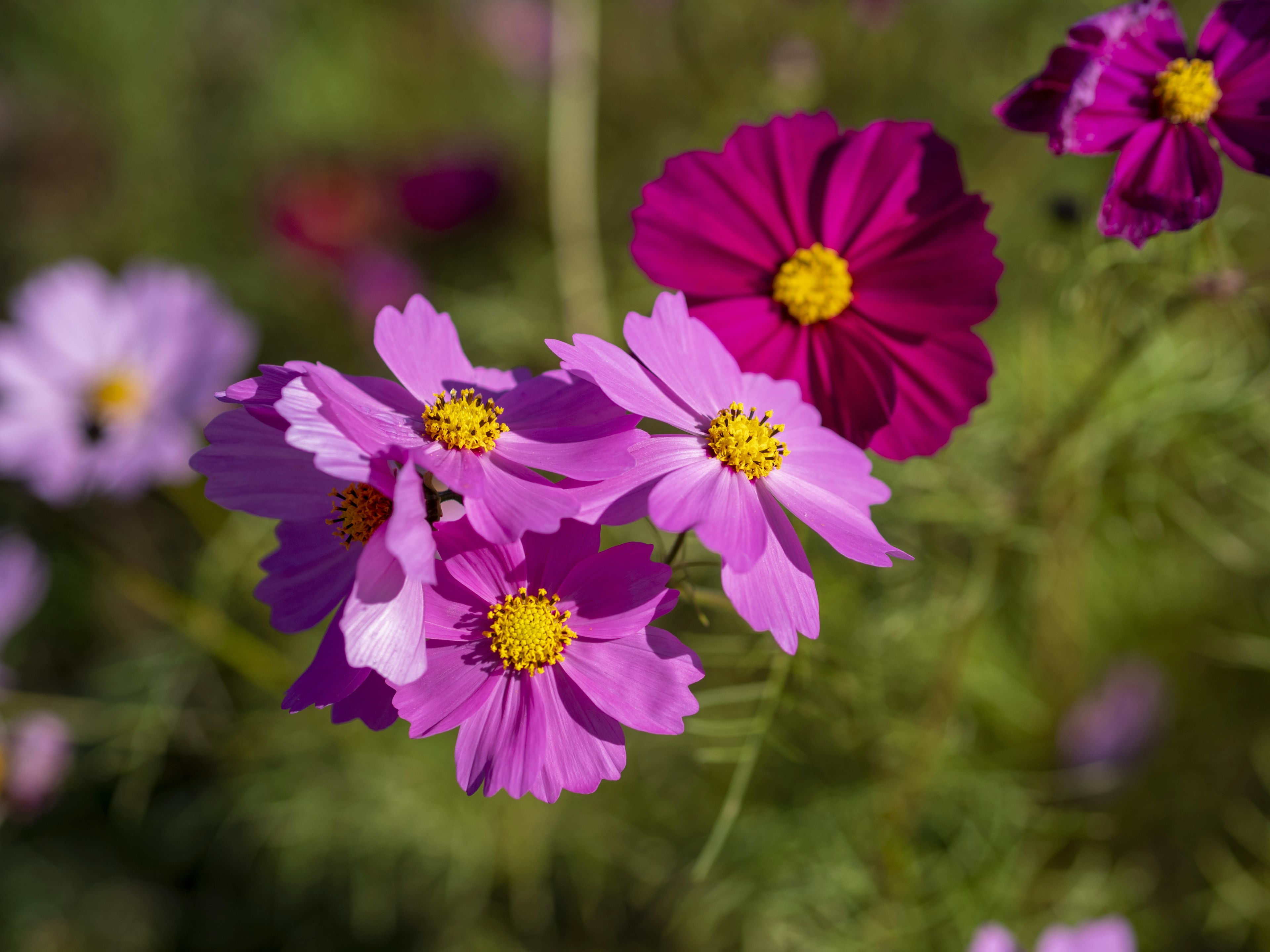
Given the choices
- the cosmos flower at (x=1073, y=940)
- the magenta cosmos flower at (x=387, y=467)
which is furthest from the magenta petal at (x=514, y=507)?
the cosmos flower at (x=1073, y=940)

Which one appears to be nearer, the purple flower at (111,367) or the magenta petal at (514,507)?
the magenta petal at (514,507)

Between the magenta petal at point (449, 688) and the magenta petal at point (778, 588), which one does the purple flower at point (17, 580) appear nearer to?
the magenta petal at point (449, 688)

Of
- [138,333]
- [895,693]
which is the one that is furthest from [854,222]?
[138,333]

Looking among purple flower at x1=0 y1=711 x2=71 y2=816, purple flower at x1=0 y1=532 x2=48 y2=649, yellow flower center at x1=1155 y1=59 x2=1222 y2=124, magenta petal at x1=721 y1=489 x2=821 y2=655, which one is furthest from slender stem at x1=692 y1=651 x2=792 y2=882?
purple flower at x1=0 y1=532 x2=48 y2=649

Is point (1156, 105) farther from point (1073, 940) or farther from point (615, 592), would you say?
point (1073, 940)

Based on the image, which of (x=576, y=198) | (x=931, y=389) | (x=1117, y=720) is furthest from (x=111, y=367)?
(x=1117, y=720)

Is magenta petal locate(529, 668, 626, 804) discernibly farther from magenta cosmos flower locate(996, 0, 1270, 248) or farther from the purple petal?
magenta cosmos flower locate(996, 0, 1270, 248)
